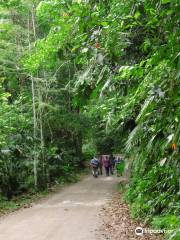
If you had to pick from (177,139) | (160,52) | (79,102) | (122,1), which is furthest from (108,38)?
(177,139)

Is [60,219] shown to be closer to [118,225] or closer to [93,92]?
[118,225]

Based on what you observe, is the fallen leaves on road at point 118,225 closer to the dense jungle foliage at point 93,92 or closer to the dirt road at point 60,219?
the dirt road at point 60,219

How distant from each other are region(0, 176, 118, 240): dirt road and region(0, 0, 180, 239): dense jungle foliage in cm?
142

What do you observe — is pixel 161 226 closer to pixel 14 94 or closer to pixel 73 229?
pixel 73 229

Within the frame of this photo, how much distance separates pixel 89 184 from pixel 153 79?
15.8 metres

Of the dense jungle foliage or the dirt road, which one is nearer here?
the dense jungle foliage

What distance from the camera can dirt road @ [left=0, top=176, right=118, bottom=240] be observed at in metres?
8.51

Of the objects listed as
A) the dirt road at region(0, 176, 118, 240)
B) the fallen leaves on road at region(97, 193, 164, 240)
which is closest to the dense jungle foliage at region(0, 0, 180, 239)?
the fallen leaves on road at region(97, 193, 164, 240)

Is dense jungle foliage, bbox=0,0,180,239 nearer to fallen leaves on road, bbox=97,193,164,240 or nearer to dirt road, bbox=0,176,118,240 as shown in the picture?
fallen leaves on road, bbox=97,193,164,240

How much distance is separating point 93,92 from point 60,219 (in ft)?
25.3

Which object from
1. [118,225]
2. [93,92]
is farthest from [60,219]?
[93,92]

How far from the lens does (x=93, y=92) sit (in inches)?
127

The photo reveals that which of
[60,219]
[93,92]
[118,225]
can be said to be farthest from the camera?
[60,219]

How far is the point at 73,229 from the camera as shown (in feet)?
28.9
